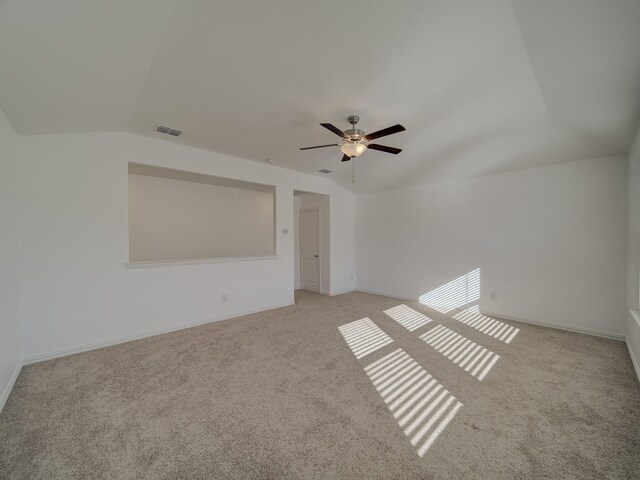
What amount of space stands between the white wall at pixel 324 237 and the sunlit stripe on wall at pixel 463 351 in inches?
110

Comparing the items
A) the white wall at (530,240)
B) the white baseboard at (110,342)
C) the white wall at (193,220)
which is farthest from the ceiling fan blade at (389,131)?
the white wall at (193,220)

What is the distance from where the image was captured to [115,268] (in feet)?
10.9

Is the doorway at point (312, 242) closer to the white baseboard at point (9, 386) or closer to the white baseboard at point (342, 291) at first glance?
the white baseboard at point (342, 291)

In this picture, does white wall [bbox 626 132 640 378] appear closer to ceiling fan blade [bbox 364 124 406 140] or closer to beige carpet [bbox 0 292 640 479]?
beige carpet [bbox 0 292 640 479]

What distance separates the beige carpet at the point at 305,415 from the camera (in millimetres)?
1558

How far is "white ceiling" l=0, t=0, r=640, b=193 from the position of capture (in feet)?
5.61

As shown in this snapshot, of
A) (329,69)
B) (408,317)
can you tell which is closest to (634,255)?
(408,317)

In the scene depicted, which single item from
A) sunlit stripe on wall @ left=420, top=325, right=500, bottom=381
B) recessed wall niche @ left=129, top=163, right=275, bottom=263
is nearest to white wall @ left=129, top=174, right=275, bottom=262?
recessed wall niche @ left=129, top=163, right=275, bottom=263

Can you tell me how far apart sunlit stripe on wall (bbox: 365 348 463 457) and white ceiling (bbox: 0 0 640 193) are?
2790mm

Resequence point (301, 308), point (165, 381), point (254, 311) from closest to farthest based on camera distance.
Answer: point (165, 381), point (254, 311), point (301, 308)

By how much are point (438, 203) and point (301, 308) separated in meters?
3.30

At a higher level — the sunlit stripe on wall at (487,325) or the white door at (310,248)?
the white door at (310,248)

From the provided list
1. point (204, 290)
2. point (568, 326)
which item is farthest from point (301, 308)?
point (568, 326)

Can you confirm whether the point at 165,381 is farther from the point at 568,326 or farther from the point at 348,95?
the point at 568,326
